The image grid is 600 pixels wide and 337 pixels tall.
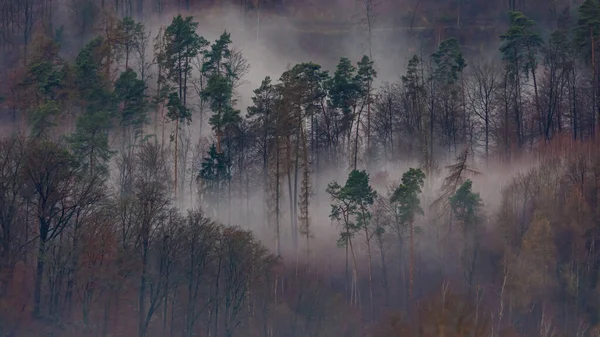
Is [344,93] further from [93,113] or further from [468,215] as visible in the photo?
[93,113]

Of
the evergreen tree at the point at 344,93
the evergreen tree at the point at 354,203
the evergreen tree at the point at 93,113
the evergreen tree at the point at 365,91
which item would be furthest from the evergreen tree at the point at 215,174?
the evergreen tree at the point at 354,203

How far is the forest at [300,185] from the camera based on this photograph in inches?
2400

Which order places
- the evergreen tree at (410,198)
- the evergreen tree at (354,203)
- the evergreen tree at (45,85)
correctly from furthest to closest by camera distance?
the evergreen tree at (45,85), the evergreen tree at (354,203), the evergreen tree at (410,198)

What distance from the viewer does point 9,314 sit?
5822 cm

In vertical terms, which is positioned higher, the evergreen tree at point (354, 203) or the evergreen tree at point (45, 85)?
the evergreen tree at point (45, 85)

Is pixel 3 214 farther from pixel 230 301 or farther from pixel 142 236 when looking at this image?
pixel 230 301

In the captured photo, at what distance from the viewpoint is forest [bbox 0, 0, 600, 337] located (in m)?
61.0

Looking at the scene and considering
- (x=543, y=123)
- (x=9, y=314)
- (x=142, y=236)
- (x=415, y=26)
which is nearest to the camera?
(x=9, y=314)

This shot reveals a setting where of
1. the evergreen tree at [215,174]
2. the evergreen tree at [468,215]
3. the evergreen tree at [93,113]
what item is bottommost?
the evergreen tree at [468,215]

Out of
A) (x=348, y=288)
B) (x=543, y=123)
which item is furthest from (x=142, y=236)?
(x=543, y=123)

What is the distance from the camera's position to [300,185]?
81.0 metres

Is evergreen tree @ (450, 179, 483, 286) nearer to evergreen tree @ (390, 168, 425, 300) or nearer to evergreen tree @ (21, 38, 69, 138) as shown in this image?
evergreen tree @ (390, 168, 425, 300)

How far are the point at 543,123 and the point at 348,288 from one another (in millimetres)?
23026

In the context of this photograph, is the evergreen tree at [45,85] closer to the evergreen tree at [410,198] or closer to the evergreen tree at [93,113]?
the evergreen tree at [93,113]
